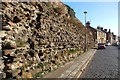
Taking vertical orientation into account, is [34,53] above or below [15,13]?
below

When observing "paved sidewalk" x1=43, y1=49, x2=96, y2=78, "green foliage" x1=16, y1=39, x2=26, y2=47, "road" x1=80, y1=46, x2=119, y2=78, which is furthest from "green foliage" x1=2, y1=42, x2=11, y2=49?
"road" x1=80, y1=46, x2=119, y2=78

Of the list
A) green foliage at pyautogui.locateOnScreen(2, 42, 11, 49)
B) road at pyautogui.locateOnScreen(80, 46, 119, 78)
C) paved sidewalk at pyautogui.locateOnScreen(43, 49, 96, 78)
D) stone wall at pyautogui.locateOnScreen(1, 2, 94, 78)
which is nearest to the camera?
green foliage at pyautogui.locateOnScreen(2, 42, 11, 49)

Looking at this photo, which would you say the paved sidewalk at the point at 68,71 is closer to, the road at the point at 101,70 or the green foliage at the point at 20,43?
the road at the point at 101,70

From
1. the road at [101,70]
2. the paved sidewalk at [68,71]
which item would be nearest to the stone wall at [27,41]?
the paved sidewalk at [68,71]

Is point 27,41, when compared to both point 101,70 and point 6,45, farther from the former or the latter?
point 101,70

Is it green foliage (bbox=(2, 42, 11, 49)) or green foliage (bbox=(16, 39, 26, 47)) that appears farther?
green foliage (bbox=(16, 39, 26, 47))

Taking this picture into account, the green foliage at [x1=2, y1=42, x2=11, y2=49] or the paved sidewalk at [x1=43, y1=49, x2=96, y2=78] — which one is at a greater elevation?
the green foliage at [x1=2, y1=42, x2=11, y2=49]

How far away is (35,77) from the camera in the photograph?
1038 centimetres

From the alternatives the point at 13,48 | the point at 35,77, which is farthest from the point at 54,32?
the point at 13,48

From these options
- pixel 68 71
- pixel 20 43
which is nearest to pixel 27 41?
pixel 20 43

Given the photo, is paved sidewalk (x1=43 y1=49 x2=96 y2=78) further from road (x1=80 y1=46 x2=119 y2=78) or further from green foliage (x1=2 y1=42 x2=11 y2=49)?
green foliage (x1=2 y1=42 x2=11 y2=49)

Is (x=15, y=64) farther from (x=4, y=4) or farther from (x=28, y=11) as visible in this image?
(x=28, y=11)

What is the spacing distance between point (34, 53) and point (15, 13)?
7.13 feet

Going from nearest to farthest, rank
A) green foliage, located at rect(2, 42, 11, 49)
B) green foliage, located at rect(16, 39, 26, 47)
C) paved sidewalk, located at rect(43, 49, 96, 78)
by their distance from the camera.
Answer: green foliage, located at rect(2, 42, 11, 49) < green foliage, located at rect(16, 39, 26, 47) < paved sidewalk, located at rect(43, 49, 96, 78)
